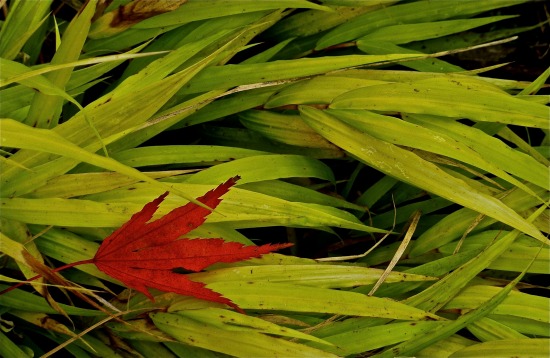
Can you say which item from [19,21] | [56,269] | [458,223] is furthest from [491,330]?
[19,21]

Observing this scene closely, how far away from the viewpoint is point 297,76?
1009 mm

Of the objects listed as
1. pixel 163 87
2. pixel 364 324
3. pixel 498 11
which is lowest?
pixel 364 324

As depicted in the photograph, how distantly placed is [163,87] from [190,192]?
0.15 metres

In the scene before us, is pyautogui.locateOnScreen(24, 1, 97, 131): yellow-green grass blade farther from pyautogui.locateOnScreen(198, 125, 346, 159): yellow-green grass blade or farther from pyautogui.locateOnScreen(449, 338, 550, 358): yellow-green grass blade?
pyautogui.locateOnScreen(449, 338, 550, 358): yellow-green grass blade

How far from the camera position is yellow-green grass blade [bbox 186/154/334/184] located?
3.18ft

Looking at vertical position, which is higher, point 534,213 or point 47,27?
point 47,27

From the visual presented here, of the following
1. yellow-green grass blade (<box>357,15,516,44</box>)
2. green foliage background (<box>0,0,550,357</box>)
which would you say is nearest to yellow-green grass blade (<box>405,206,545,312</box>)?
green foliage background (<box>0,0,550,357</box>)

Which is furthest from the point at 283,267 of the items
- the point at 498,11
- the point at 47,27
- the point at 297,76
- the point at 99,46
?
the point at 498,11

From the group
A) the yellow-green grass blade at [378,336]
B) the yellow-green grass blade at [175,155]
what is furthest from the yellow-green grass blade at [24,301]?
the yellow-green grass blade at [378,336]

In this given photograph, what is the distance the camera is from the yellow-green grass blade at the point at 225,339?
908 millimetres

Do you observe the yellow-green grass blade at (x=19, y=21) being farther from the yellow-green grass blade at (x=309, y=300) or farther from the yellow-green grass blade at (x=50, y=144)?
the yellow-green grass blade at (x=309, y=300)

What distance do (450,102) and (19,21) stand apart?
0.64 metres

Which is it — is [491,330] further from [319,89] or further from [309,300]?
[319,89]

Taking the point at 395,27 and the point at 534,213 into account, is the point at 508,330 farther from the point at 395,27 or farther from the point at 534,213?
the point at 395,27
